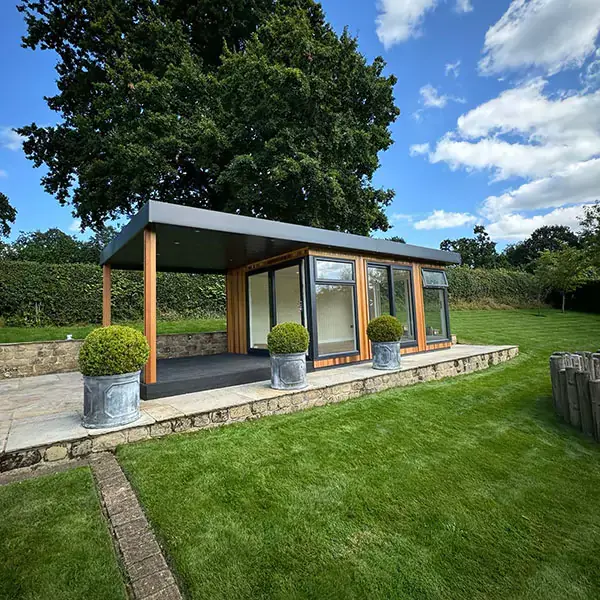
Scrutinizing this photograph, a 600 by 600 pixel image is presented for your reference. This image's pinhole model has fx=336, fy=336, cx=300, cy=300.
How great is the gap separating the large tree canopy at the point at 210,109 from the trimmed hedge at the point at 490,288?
30.3 feet

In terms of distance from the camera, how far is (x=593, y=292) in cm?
1934

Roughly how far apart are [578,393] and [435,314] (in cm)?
469

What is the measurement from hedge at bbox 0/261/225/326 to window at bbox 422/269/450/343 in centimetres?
742

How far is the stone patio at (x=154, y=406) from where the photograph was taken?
2.76 metres

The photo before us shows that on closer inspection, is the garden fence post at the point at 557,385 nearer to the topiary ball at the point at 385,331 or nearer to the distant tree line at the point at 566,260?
the topiary ball at the point at 385,331

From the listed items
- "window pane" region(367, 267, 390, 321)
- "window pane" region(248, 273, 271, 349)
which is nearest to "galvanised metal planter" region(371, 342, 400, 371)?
"window pane" region(367, 267, 390, 321)

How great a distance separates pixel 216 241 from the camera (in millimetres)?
5273

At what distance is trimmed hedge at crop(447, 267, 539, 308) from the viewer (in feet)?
60.6

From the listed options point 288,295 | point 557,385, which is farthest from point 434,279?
point 557,385

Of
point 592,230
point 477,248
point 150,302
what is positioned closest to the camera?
point 150,302

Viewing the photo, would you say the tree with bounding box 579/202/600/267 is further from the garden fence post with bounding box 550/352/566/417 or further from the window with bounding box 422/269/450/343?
the garden fence post with bounding box 550/352/566/417

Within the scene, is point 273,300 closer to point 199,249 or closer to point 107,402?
point 199,249


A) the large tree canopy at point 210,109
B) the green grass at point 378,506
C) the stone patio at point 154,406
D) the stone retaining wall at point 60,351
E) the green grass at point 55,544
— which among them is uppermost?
the large tree canopy at point 210,109

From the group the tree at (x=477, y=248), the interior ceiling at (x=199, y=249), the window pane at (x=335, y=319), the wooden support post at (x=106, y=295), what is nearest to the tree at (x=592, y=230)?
the window pane at (x=335, y=319)
